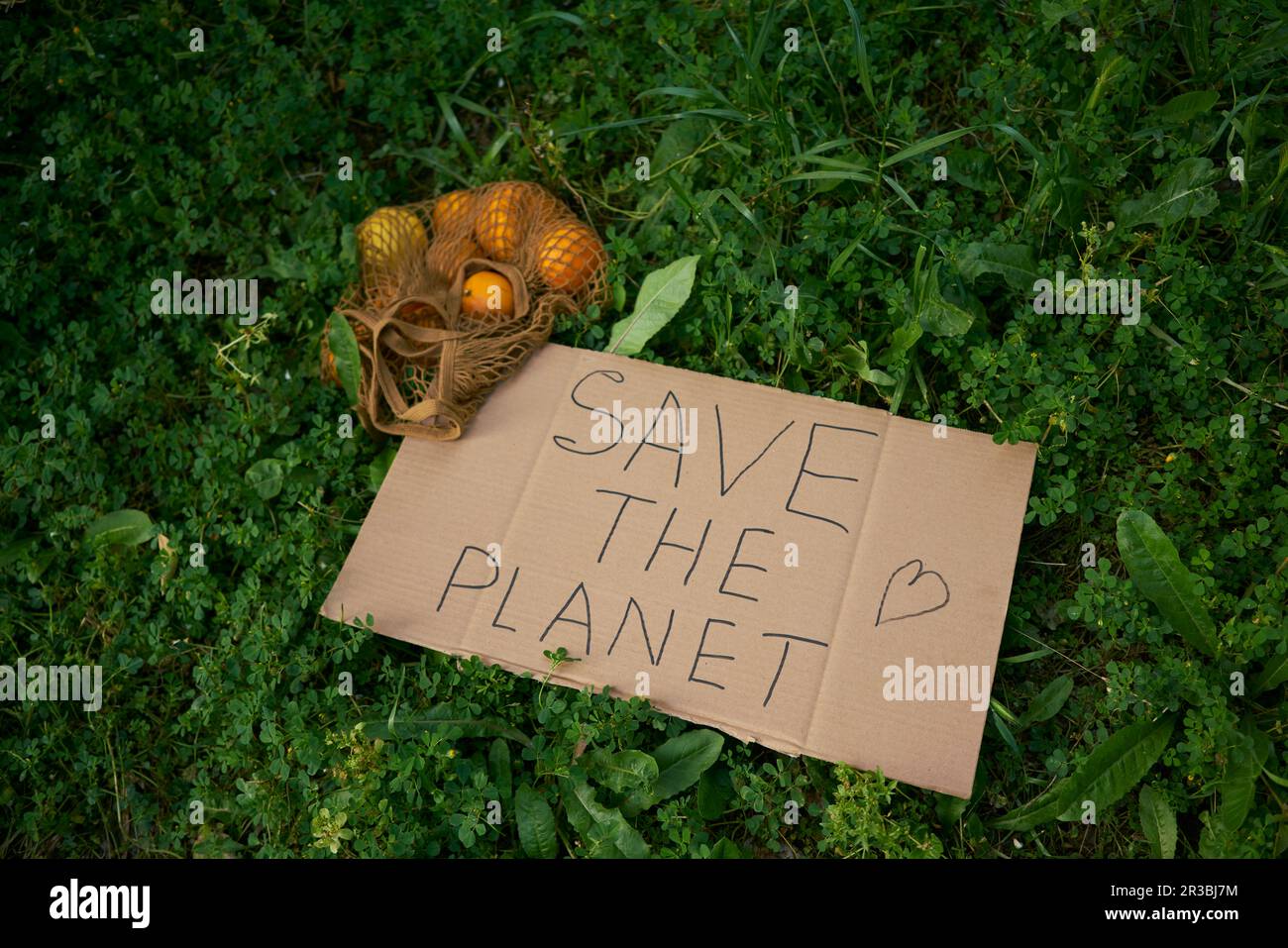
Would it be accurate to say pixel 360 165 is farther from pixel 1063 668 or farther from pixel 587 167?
pixel 1063 668

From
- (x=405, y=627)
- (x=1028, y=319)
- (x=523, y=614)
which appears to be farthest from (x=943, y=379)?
(x=405, y=627)

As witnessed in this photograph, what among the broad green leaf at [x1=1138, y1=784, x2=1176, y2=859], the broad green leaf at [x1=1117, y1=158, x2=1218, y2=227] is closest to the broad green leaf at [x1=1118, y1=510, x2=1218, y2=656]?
the broad green leaf at [x1=1138, y1=784, x2=1176, y2=859]

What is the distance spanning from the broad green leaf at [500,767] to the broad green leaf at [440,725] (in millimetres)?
30

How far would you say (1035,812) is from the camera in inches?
93.0

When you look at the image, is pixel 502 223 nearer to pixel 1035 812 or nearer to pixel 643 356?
pixel 643 356

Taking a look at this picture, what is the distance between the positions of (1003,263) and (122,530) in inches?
99.4

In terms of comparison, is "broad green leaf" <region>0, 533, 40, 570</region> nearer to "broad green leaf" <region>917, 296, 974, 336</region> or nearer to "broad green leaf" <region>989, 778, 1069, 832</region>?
"broad green leaf" <region>917, 296, 974, 336</region>

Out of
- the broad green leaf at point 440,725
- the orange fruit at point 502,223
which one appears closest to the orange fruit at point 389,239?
the orange fruit at point 502,223

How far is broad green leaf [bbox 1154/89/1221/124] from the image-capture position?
9.48ft

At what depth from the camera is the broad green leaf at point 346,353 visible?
2.97 meters

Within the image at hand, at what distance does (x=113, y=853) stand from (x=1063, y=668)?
2383mm

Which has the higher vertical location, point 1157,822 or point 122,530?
point 1157,822

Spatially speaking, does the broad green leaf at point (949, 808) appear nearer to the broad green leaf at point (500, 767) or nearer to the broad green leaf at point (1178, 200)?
the broad green leaf at point (500, 767)

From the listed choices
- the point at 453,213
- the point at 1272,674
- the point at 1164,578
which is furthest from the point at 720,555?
the point at 453,213
